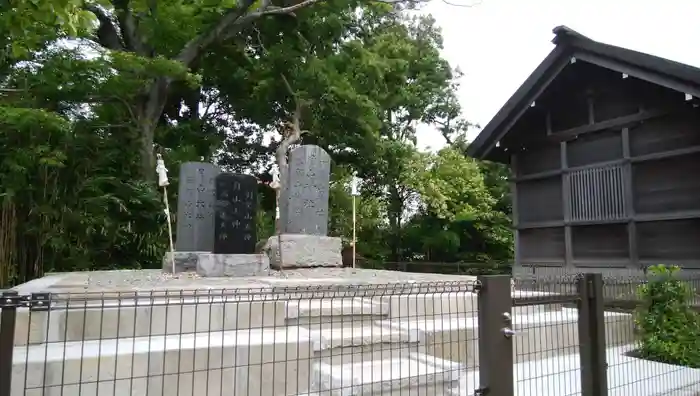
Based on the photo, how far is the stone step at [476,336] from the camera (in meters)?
4.31

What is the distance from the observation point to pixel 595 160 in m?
10.4

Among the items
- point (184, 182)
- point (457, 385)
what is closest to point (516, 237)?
point (184, 182)

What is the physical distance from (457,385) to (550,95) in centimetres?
922

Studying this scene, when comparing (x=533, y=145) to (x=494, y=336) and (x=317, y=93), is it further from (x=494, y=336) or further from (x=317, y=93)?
(x=494, y=336)

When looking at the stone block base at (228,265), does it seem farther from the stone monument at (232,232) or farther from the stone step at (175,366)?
the stone step at (175,366)

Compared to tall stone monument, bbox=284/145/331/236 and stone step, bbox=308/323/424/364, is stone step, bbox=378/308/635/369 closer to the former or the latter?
stone step, bbox=308/323/424/364

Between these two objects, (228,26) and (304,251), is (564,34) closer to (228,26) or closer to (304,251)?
(304,251)

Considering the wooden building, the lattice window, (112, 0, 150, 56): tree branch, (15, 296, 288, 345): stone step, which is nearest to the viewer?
(15, 296, 288, 345): stone step

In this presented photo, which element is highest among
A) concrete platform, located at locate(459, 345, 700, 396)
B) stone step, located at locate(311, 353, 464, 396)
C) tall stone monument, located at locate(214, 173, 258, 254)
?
tall stone monument, located at locate(214, 173, 258, 254)

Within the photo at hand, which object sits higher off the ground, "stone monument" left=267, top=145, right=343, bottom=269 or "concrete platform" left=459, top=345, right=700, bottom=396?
"stone monument" left=267, top=145, right=343, bottom=269

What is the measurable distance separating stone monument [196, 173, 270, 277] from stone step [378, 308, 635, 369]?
11.4 ft

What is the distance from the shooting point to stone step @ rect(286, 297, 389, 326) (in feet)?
15.3

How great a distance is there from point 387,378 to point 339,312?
4.01 feet

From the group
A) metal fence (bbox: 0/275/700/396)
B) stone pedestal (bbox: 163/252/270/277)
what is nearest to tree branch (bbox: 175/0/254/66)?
stone pedestal (bbox: 163/252/270/277)
